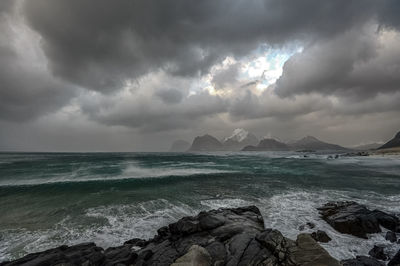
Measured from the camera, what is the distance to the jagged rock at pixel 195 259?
638 cm

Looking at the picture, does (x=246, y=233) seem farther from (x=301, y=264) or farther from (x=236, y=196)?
(x=236, y=196)

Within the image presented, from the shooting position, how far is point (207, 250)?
25.6 feet

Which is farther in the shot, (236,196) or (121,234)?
(236,196)

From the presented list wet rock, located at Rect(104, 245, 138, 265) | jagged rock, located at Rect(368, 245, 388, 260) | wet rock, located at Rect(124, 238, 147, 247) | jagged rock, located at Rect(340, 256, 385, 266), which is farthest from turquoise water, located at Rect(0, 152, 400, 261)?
wet rock, located at Rect(104, 245, 138, 265)

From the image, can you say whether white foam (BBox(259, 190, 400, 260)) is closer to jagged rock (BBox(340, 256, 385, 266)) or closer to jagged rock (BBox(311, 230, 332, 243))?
jagged rock (BBox(311, 230, 332, 243))

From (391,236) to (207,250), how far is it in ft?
38.4

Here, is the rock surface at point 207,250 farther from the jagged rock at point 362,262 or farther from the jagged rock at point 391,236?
the jagged rock at point 391,236

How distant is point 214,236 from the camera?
9445 mm

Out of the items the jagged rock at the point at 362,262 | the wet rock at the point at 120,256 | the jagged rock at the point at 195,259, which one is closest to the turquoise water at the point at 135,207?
the jagged rock at the point at 362,262

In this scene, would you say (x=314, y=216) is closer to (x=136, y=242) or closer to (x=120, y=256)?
(x=136, y=242)

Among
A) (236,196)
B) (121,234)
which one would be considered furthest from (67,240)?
(236,196)

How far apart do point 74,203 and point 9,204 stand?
22.5ft

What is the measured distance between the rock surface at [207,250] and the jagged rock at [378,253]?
5.11 metres

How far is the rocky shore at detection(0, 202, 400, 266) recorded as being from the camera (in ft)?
21.9
